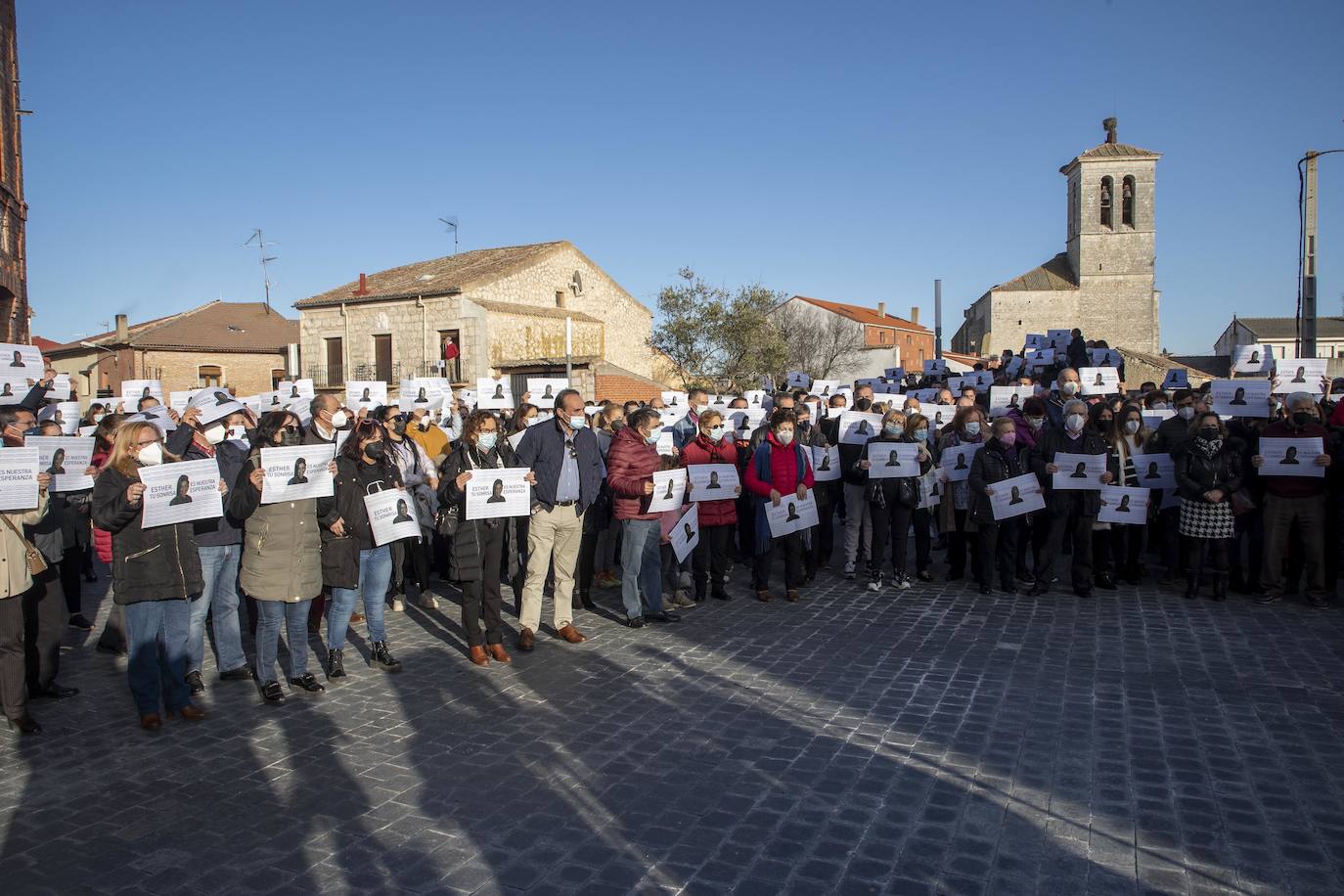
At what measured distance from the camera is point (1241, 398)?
35.6ft

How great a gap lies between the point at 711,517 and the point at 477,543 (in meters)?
2.96

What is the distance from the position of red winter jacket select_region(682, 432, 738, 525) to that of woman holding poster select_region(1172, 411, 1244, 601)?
4649 mm

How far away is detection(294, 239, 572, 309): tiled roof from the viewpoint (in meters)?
44.2

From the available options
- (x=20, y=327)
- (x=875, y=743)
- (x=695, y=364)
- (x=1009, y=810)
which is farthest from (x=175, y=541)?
(x=695, y=364)

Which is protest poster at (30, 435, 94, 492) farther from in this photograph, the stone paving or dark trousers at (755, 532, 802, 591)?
dark trousers at (755, 532, 802, 591)

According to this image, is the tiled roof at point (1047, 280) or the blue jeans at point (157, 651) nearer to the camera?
the blue jeans at point (157, 651)

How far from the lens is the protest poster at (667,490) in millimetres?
8742

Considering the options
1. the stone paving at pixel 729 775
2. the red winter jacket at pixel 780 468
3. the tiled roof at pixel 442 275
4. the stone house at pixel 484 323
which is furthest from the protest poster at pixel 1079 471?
the tiled roof at pixel 442 275

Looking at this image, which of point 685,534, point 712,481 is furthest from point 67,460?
point 712,481

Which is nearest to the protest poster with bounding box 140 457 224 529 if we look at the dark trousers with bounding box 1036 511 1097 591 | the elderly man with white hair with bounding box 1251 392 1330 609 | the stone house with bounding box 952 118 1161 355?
the dark trousers with bounding box 1036 511 1097 591

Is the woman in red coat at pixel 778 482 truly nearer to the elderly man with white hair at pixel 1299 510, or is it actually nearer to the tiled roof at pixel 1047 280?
the elderly man with white hair at pixel 1299 510

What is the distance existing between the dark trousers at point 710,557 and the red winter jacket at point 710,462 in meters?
0.10

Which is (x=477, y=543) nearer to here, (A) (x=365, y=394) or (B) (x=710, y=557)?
(B) (x=710, y=557)

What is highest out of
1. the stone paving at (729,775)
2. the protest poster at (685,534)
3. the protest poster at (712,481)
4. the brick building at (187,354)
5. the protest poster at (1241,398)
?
the brick building at (187,354)
